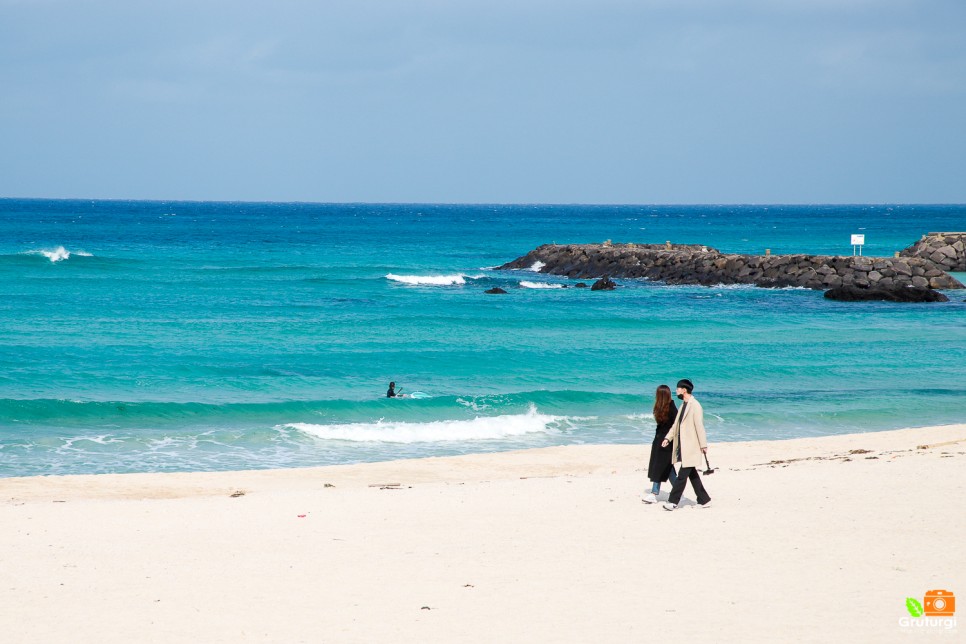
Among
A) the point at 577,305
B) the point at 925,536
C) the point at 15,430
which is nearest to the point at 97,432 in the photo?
the point at 15,430

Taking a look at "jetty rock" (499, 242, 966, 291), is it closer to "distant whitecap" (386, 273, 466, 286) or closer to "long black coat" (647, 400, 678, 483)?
"distant whitecap" (386, 273, 466, 286)

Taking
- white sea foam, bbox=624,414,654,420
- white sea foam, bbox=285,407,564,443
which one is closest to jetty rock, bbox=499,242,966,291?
white sea foam, bbox=624,414,654,420

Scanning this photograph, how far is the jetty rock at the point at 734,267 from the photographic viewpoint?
4472 cm

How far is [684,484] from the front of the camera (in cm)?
1120

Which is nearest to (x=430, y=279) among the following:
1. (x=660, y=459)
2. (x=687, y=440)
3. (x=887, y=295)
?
(x=887, y=295)

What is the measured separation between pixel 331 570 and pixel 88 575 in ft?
7.11

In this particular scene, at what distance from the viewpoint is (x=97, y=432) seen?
1847 centimetres

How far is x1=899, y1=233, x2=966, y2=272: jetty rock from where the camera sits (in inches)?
2168

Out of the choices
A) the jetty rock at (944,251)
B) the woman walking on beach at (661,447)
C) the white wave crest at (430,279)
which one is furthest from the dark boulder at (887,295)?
the woman walking on beach at (661,447)

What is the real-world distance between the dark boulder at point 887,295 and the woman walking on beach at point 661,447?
3233cm

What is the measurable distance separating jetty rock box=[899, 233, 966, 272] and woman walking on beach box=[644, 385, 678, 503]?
48.3 meters

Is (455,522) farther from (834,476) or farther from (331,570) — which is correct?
(834,476)

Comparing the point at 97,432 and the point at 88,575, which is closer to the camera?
the point at 88,575

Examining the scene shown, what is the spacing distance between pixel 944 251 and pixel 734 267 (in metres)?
14.7
